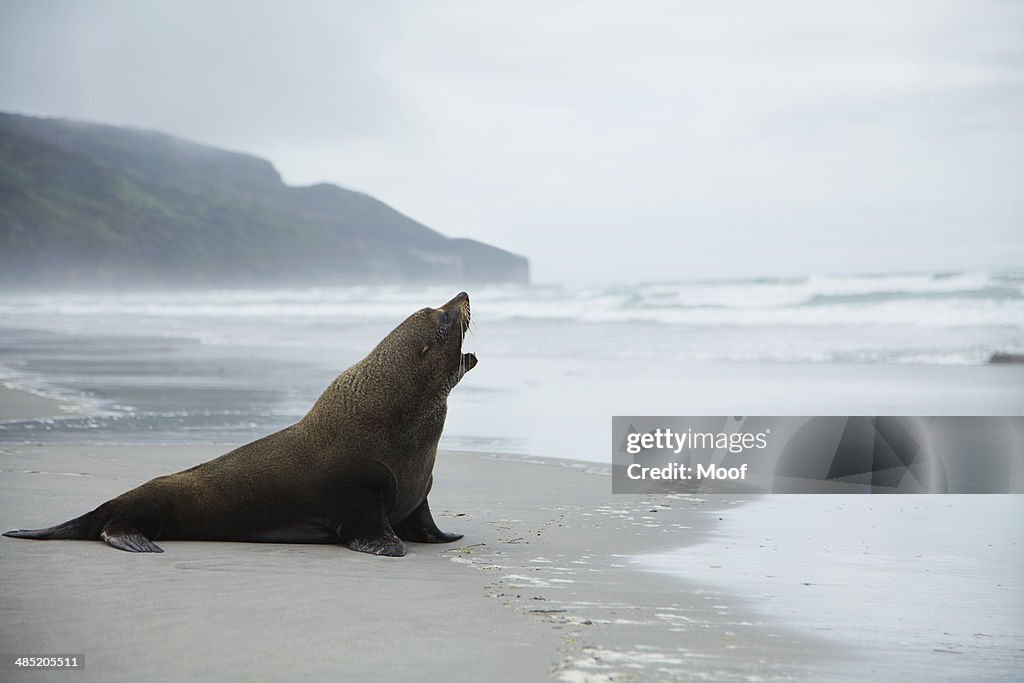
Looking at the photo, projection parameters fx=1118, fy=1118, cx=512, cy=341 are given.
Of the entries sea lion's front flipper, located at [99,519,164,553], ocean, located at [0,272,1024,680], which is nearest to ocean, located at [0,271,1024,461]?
ocean, located at [0,272,1024,680]

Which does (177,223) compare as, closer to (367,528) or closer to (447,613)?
(367,528)

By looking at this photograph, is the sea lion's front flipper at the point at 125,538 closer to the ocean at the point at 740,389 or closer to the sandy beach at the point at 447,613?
the sandy beach at the point at 447,613

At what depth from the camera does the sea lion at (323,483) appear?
16.7 ft

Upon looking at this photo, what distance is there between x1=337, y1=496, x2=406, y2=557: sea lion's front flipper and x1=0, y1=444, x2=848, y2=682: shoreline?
0.26 feet

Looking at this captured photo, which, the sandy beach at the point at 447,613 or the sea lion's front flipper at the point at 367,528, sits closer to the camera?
the sandy beach at the point at 447,613

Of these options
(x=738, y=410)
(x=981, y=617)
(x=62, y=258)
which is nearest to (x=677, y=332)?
(x=738, y=410)

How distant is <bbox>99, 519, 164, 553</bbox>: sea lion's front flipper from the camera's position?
4801 millimetres

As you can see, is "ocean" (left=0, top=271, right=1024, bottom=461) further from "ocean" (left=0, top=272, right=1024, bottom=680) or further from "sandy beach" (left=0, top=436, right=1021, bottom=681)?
"sandy beach" (left=0, top=436, right=1021, bottom=681)

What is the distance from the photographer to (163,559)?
4.68 meters

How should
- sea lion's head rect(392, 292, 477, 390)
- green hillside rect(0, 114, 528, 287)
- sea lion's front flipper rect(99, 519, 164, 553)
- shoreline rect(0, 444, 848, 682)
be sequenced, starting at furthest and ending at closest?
green hillside rect(0, 114, 528, 287) → sea lion's head rect(392, 292, 477, 390) → sea lion's front flipper rect(99, 519, 164, 553) → shoreline rect(0, 444, 848, 682)

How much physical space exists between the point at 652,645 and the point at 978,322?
24440 millimetres

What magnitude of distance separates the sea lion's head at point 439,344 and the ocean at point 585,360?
3556 mm

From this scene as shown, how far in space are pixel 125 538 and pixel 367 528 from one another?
106 cm

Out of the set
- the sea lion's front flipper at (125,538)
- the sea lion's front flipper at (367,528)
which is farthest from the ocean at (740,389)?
the sea lion's front flipper at (125,538)
